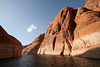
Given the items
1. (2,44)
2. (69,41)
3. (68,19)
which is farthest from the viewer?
(68,19)

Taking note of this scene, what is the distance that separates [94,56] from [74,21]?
25.0 meters

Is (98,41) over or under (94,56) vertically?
over

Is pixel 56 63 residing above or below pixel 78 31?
below

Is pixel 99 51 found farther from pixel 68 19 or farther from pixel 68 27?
pixel 68 19

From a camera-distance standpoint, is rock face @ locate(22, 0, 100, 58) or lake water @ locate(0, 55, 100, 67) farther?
rock face @ locate(22, 0, 100, 58)

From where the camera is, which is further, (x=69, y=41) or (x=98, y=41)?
(x=69, y=41)

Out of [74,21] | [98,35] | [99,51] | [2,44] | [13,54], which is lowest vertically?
[13,54]

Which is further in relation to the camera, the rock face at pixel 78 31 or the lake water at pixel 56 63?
the rock face at pixel 78 31

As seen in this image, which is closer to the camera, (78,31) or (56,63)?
(56,63)

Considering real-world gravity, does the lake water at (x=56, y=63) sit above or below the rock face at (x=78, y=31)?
below

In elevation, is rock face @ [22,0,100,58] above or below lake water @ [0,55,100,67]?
above

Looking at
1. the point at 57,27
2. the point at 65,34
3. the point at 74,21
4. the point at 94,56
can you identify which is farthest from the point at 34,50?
the point at 94,56

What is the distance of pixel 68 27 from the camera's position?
116ft

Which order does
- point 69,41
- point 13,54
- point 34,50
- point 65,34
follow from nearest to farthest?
point 13,54
point 69,41
point 65,34
point 34,50
